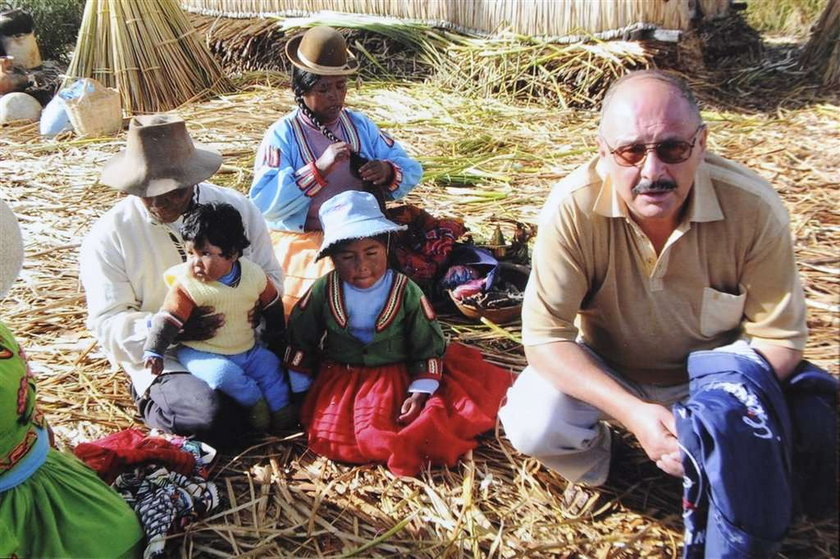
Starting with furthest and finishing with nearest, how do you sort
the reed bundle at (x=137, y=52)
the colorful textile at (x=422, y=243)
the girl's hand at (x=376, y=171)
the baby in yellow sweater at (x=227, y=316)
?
1. the reed bundle at (x=137, y=52)
2. the colorful textile at (x=422, y=243)
3. the girl's hand at (x=376, y=171)
4. the baby in yellow sweater at (x=227, y=316)

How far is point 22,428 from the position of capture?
1.99 meters

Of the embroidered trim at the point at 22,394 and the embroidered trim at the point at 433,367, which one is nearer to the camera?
the embroidered trim at the point at 22,394

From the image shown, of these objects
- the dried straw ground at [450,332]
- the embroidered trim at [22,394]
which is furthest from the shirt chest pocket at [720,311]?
the embroidered trim at [22,394]

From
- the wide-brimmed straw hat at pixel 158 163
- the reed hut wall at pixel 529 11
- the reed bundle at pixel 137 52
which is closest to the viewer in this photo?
the wide-brimmed straw hat at pixel 158 163

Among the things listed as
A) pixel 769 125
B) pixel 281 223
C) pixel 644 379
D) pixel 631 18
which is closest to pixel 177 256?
pixel 281 223

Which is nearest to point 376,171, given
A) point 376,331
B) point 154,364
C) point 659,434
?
point 376,331

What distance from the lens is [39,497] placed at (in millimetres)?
2021

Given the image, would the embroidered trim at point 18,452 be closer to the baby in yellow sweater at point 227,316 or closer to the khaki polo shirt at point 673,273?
the baby in yellow sweater at point 227,316

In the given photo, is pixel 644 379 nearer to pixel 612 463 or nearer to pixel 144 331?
pixel 612 463

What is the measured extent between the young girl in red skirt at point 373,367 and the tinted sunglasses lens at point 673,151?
1.01 meters

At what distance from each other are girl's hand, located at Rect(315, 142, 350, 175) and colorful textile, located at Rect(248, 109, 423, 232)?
1.3 inches

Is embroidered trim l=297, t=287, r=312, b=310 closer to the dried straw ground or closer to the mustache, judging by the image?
the dried straw ground

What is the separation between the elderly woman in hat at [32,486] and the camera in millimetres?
1929

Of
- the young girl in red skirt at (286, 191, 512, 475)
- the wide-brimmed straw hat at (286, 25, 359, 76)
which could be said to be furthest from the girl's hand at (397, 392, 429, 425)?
the wide-brimmed straw hat at (286, 25, 359, 76)
